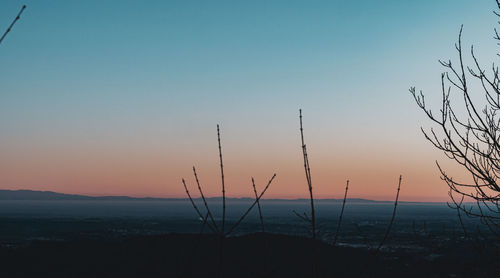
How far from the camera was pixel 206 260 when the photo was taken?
103 feet

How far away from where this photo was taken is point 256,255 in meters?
33.2

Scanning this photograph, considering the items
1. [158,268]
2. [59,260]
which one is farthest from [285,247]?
[59,260]

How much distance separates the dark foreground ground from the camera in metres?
29.4

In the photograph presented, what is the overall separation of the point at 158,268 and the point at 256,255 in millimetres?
7703

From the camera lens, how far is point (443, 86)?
4172 mm

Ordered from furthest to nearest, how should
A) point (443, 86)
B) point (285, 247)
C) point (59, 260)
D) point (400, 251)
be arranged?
point (400, 251) < point (285, 247) < point (59, 260) < point (443, 86)

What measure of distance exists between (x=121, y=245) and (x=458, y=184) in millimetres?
35342

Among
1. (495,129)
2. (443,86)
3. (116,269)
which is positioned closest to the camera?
(443,86)

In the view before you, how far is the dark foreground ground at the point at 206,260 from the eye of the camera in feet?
96.4

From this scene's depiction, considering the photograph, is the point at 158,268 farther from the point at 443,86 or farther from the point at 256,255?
the point at 443,86

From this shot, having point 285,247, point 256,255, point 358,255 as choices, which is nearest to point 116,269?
point 256,255

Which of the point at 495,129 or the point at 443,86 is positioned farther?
the point at 495,129

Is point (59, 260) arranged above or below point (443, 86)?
below

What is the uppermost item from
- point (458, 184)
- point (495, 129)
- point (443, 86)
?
point (443, 86)
